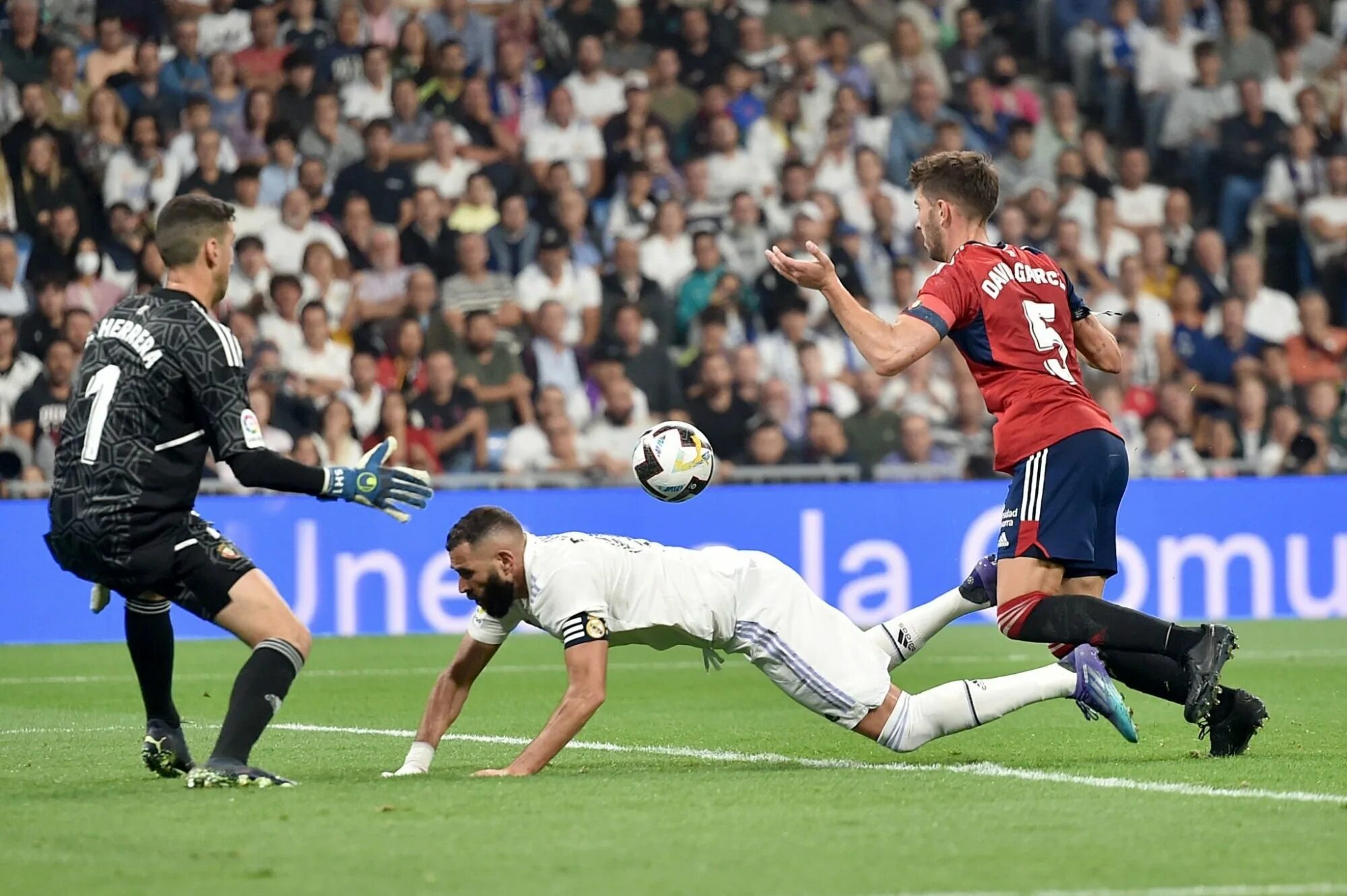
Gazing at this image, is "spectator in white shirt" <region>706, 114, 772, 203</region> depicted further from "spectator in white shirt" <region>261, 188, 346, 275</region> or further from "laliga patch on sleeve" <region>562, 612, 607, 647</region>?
"laliga patch on sleeve" <region>562, 612, 607, 647</region>

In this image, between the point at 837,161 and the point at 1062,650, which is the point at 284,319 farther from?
the point at 1062,650

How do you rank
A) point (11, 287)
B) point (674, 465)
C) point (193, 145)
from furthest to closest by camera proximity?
point (193, 145)
point (11, 287)
point (674, 465)

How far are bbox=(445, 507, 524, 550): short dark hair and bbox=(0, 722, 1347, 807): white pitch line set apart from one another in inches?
50.7

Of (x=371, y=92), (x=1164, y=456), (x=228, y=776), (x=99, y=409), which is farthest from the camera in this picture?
(x=371, y=92)

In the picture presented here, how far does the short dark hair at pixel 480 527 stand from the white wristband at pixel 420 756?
0.71 m

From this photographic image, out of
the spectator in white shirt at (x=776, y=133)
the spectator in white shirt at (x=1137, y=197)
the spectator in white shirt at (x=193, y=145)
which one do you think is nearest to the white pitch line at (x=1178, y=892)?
the spectator in white shirt at (x=193, y=145)

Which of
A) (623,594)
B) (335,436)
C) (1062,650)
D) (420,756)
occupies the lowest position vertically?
(420,756)

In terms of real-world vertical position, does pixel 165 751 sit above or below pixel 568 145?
below

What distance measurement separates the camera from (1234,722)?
6.87 meters

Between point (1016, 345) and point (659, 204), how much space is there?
33.2 ft

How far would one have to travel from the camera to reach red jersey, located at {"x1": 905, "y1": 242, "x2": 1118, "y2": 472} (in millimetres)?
6953

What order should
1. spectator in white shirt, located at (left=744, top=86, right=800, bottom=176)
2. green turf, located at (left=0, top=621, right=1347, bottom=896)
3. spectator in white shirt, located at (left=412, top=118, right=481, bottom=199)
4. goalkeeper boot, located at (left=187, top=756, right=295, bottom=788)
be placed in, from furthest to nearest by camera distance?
spectator in white shirt, located at (left=744, top=86, right=800, bottom=176) → spectator in white shirt, located at (left=412, top=118, right=481, bottom=199) → goalkeeper boot, located at (left=187, top=756, right=295, bottom=788) → green turf, located at (left=0, top=621, right=1347, bottom=896)

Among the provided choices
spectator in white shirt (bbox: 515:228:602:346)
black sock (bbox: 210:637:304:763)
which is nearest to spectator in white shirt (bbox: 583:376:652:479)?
spectator in white shirt (bbox: 515:228:602:346)

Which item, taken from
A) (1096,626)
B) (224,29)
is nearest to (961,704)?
(1096,626)
